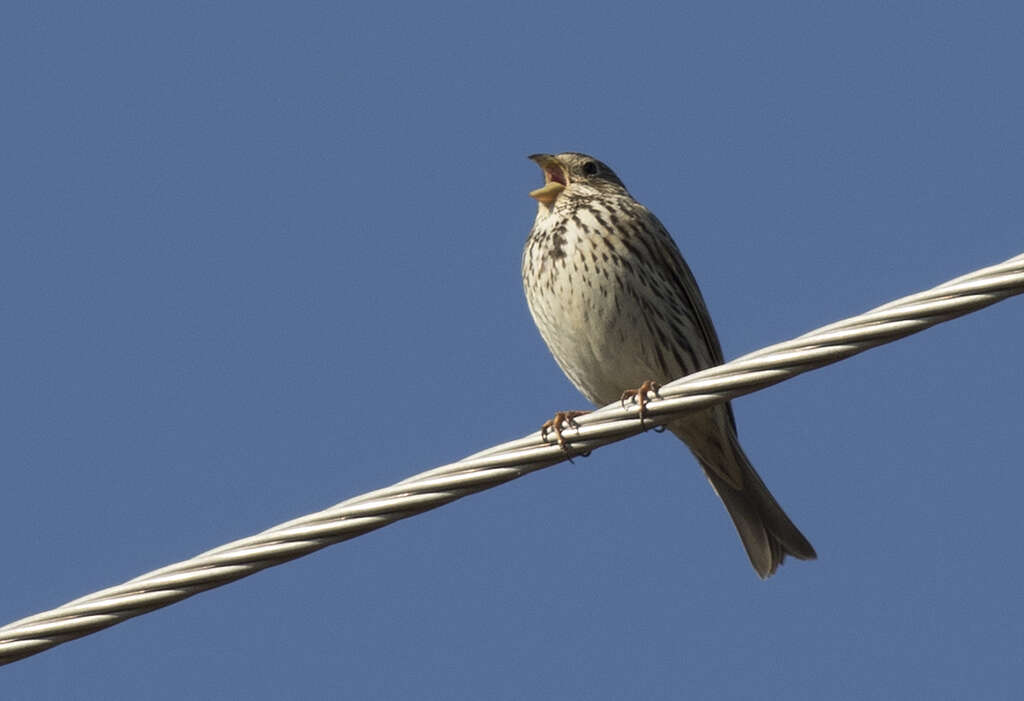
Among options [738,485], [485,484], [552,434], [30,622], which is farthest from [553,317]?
[30,622]

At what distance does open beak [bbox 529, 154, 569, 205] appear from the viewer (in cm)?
892

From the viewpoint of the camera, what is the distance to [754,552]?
850 cm

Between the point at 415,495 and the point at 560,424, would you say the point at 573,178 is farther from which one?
the point at 415,495

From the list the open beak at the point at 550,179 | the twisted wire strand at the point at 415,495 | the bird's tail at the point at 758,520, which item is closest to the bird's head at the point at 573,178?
the open beak at the point at 550,179

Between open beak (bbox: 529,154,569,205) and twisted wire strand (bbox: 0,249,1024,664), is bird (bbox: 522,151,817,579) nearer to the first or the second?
open beak (bbox: 529,154,569,205)

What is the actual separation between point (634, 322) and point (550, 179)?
1.39 metres

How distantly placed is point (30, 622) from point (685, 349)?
393cm

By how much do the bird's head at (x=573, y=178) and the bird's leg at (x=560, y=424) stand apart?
187 centimetres

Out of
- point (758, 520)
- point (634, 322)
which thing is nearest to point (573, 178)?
point (634, 322)

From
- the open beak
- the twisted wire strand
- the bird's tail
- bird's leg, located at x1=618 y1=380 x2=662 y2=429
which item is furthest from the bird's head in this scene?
the twisted wire strand

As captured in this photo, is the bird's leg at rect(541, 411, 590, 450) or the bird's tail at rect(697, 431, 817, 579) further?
the bird's tail at rect(697, 431, 817, 579)

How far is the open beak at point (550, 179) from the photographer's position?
8.92 meters

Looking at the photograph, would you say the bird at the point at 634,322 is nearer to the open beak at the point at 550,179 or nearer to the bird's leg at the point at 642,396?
the open beak at the point at 550,179

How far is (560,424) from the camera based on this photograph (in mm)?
6742
